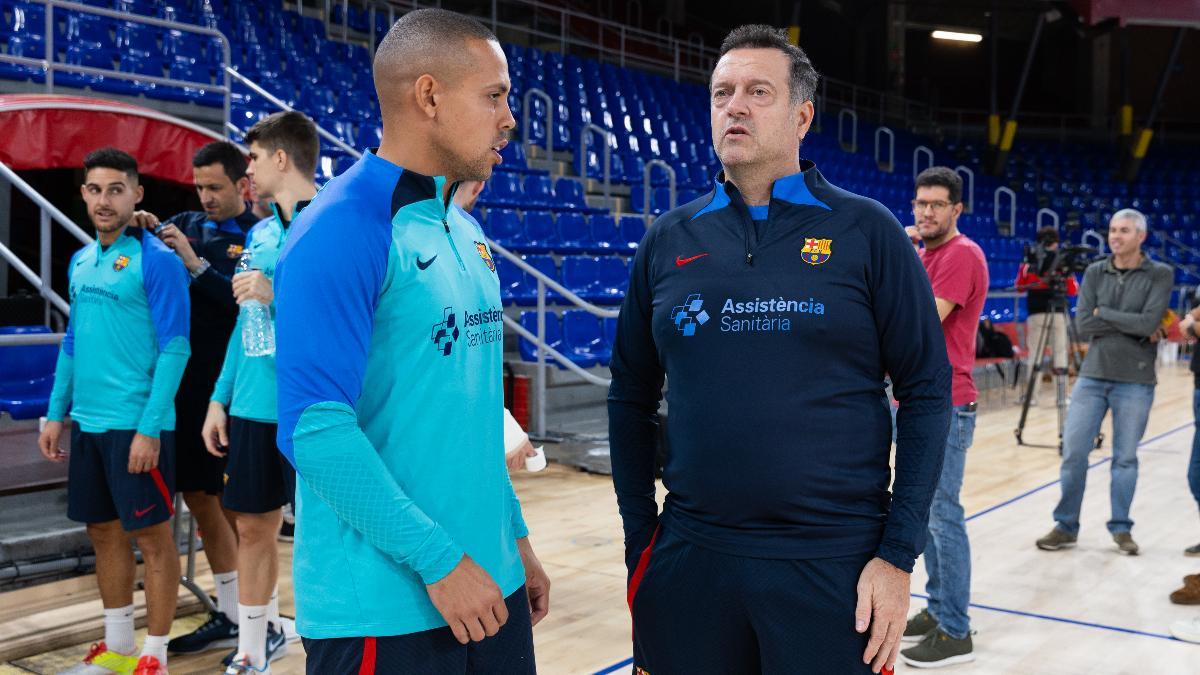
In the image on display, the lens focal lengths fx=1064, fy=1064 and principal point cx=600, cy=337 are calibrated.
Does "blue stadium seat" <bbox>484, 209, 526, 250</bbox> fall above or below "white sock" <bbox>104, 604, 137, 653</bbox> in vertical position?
above

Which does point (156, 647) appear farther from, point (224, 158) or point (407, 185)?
point (407, 185)

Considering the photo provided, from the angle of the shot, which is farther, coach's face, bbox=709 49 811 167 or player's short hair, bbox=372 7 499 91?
coach's face, bbox=709 49 811 167

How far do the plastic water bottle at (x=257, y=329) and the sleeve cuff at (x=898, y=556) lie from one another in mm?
2017

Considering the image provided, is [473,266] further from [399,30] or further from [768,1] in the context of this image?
[768,1]

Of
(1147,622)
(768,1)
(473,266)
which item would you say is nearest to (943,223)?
(1147,622)

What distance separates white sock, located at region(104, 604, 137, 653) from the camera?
11.2 feet

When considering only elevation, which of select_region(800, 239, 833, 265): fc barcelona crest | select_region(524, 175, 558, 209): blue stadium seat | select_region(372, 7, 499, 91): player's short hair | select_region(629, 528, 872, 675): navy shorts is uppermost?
select_region(524, 175, 558, 209): blue stadium seat

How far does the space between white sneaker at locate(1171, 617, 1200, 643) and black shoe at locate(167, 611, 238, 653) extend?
3.37m

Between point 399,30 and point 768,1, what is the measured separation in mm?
20773

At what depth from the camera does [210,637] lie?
369cm

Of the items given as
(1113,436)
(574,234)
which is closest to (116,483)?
(1113,436)

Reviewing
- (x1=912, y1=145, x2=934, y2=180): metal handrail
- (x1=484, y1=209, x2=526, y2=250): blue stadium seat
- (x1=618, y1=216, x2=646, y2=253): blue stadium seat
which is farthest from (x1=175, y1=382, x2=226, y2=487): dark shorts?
(x1=912, y1=145, x2=934, y2=180): metal handrail

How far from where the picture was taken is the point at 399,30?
1570 mm

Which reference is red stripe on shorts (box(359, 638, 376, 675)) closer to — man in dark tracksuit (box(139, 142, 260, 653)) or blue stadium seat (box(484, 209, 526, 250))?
man in dark tracksuit (box(139, 142, 260, 653))
